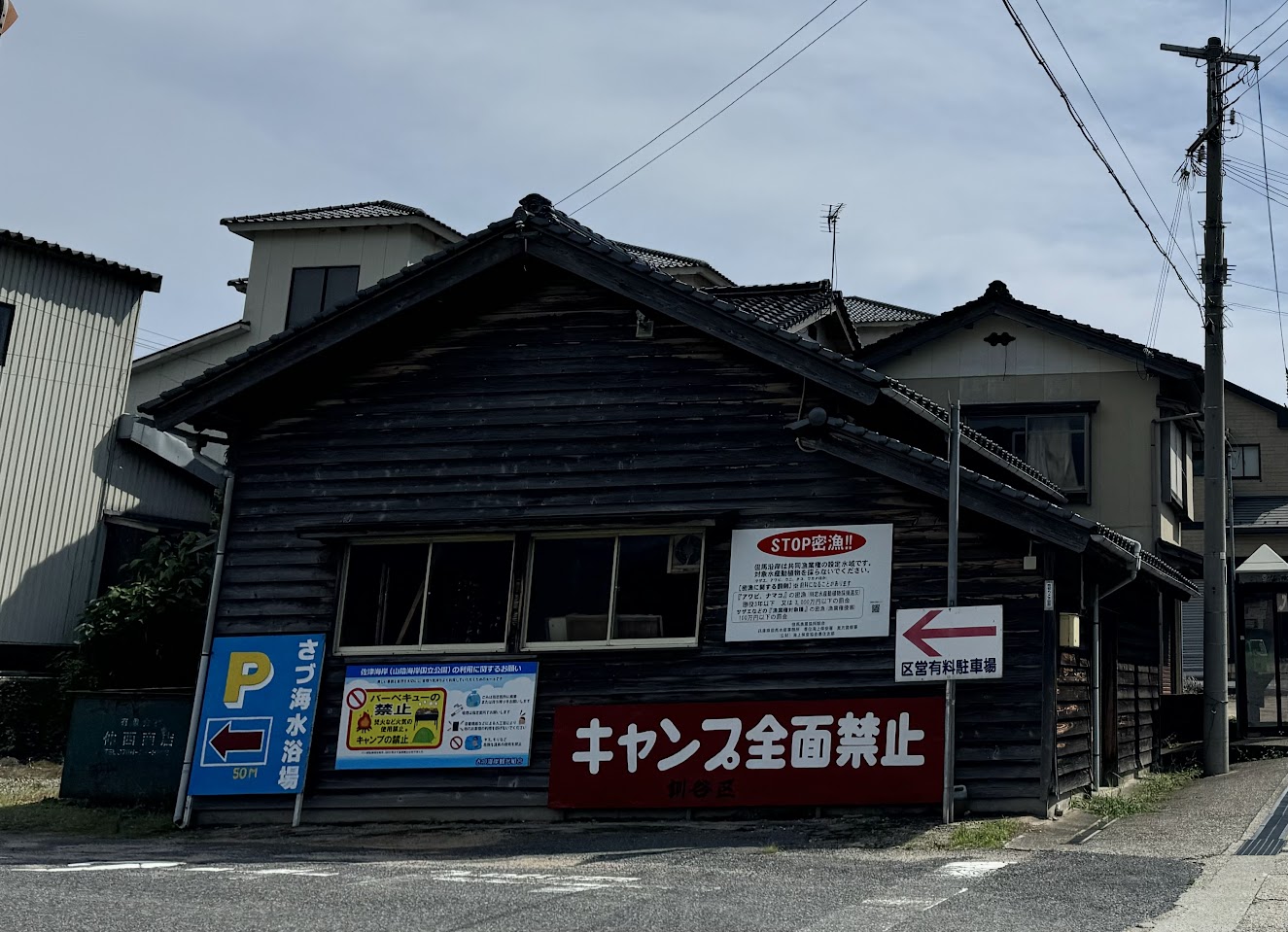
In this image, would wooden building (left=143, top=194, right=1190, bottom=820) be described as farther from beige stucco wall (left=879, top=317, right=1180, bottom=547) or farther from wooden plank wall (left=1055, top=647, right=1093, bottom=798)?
beige stucco wall (left=879, top=317, right=1180, bottom=547)

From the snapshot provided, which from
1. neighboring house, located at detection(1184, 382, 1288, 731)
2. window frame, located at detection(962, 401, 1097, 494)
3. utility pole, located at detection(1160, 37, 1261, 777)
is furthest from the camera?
window frame, located at detection(962, 401, 1097, 494)

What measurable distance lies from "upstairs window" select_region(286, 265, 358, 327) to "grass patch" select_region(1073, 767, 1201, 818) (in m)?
19.6

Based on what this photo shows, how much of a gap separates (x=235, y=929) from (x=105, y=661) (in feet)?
49.4

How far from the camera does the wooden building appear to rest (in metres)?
12.8

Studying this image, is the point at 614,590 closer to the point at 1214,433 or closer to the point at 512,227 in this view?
the point at 512,227

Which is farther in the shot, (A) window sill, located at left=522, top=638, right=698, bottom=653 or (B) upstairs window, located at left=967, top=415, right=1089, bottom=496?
(B) upstairs window, located at left=967, top=415, right=1089, bottom=496

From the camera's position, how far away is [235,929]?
7496 millimetres

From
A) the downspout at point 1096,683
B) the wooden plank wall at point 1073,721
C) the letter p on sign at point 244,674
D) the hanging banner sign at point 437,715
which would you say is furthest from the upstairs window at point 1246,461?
the letter p on sign at point 244,674

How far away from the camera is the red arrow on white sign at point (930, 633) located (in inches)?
468

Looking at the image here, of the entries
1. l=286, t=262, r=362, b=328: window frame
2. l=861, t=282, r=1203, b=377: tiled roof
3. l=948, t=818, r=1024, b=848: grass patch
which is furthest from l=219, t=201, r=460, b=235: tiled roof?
l=948, t=818, r=1024, b=848: grass patch

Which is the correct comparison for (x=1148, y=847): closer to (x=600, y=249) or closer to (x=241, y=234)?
(x=600, y=249)

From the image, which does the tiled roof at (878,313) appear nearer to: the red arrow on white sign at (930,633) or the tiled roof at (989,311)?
the tiled roof at (989,311)

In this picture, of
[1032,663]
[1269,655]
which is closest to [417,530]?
[1032,663]

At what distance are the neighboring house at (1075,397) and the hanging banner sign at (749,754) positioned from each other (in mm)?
11468
